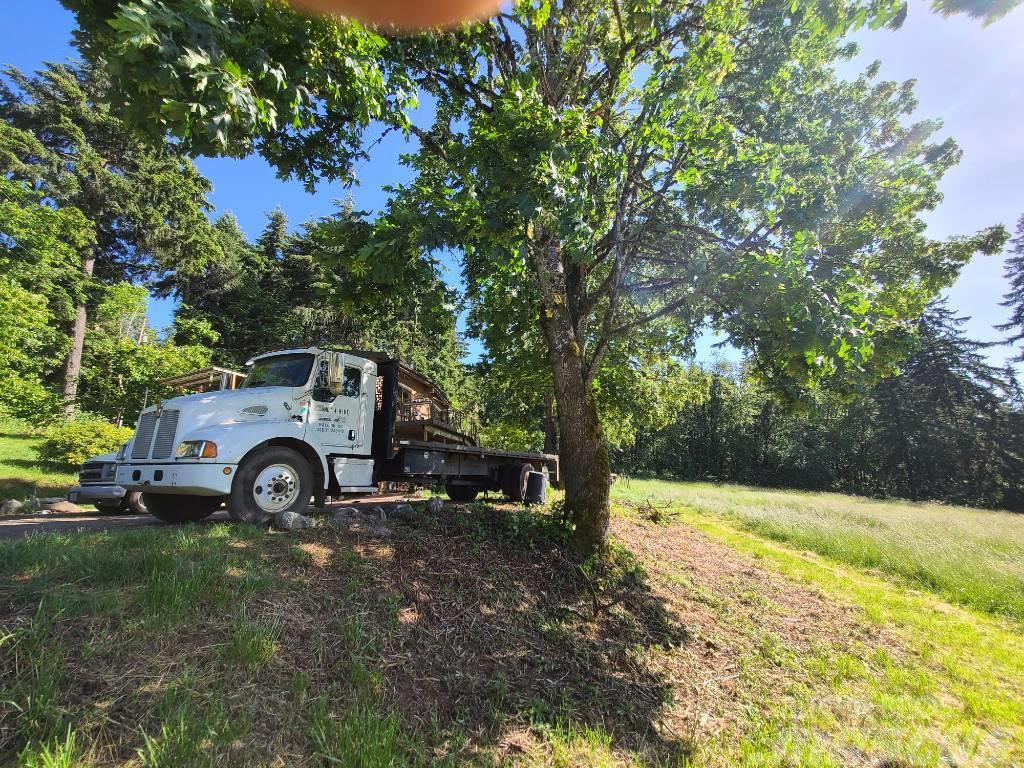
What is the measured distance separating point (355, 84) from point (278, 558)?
440cm

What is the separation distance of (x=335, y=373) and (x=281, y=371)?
930 mm

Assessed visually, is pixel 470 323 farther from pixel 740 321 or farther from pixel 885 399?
pixel 885 399

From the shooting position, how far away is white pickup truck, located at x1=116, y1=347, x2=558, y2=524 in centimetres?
580

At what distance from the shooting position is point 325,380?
7195 millimetres

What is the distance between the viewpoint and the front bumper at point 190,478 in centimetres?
561

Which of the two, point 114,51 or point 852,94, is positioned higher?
point 852,94

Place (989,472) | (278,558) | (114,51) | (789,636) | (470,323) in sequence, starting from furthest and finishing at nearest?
1. (989,472)
2. (470,323)
3. (789,636)
4. (278,558)
5. (114,51)

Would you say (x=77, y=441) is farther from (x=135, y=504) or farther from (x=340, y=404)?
(x=340, y=404)

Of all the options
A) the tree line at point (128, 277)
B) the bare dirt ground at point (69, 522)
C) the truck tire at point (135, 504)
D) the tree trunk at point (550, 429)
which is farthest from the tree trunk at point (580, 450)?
the tree trunk at point (550, 429)

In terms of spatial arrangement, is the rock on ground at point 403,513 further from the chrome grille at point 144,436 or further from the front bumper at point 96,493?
the front bumper at point 96,493

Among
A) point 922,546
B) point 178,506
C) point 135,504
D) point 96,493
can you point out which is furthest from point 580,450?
point 922,546

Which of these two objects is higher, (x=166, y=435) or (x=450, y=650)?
(x=166, y=435)

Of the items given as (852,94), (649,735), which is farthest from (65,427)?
(852,94)

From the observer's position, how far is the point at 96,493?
24.2ft
